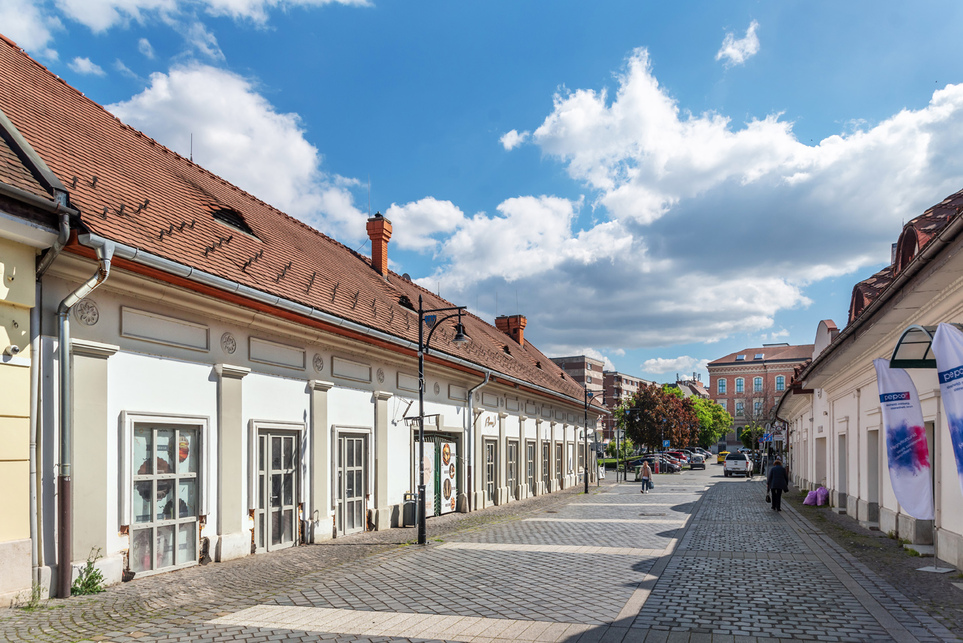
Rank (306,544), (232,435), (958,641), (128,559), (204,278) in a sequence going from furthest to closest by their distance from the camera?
(306,544) → (232,435) → (204,278) → (128,559) → (958,641)

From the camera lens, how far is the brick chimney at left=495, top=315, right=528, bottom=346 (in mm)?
38438

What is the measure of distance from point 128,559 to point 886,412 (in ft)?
34.1

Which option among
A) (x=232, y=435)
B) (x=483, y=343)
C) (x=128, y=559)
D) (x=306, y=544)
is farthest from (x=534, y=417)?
(x=128, y=559)

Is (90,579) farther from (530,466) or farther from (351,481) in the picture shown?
(530,466)

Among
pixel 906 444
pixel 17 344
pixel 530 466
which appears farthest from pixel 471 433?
pixel 17 344

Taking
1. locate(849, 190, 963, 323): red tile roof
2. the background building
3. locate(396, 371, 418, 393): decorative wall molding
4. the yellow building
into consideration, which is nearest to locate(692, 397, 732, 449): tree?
the background building

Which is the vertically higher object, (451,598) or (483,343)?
(483,343)

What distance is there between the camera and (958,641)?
6.61 m

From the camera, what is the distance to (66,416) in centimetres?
841

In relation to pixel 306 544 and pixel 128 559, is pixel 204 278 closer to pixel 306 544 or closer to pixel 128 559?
pixel 128 559

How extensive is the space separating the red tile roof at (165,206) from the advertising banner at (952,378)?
29.9 ft

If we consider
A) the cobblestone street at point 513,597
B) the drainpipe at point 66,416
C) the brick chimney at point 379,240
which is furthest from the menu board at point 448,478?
the drainpipe at point 66,416

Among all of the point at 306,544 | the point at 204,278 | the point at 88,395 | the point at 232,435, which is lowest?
the point at 306,544

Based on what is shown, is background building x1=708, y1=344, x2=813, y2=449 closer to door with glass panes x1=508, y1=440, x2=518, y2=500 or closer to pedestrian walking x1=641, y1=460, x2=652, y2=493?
pedestrian walking x1=641, y1=460, x2=652, y2=493
